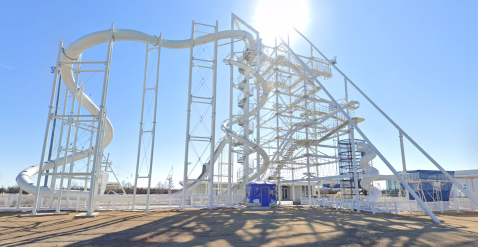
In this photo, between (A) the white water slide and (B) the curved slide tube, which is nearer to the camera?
(A) the white water slide

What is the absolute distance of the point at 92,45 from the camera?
17938mm

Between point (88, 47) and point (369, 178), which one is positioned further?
point (369, 178)

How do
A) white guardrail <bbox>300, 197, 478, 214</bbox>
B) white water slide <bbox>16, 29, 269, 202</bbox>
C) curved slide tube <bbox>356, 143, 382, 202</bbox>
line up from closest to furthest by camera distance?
1. white water slide <bbox>16, 29, 269, 202</bbox>
2. white guardrail <bbox>300, 197, 478, 214</bbox>
3. curved slide tube <bbox>356, 143, 382, 202</bbox>

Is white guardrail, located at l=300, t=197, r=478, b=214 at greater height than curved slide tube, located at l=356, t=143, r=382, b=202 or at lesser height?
lesser

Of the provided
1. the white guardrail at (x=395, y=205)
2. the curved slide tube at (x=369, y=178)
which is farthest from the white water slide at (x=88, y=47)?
the curved slide tube at (x=369, y=178)

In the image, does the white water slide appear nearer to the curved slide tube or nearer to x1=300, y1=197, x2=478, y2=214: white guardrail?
x1=300, y1=197, x2=478, y2=214: white guardrail

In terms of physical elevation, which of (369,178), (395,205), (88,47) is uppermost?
(88,47)

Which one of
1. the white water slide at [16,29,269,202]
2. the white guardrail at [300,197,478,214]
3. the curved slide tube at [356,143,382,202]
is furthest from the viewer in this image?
the curved slide tube at [356,143,382,202]

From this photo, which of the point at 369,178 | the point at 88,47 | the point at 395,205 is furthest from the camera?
the point at 369,178

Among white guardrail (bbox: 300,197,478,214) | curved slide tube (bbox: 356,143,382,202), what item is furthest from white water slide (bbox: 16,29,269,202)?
curved slide tube (bbox: 356,143,382,202)

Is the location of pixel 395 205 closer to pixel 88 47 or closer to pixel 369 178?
pixel 369 178

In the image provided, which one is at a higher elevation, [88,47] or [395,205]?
[88,47]

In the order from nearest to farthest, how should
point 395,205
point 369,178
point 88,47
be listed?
point 395,205, point 88,47, point 369,178

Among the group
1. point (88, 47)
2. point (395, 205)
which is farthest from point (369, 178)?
point (88, 47)
